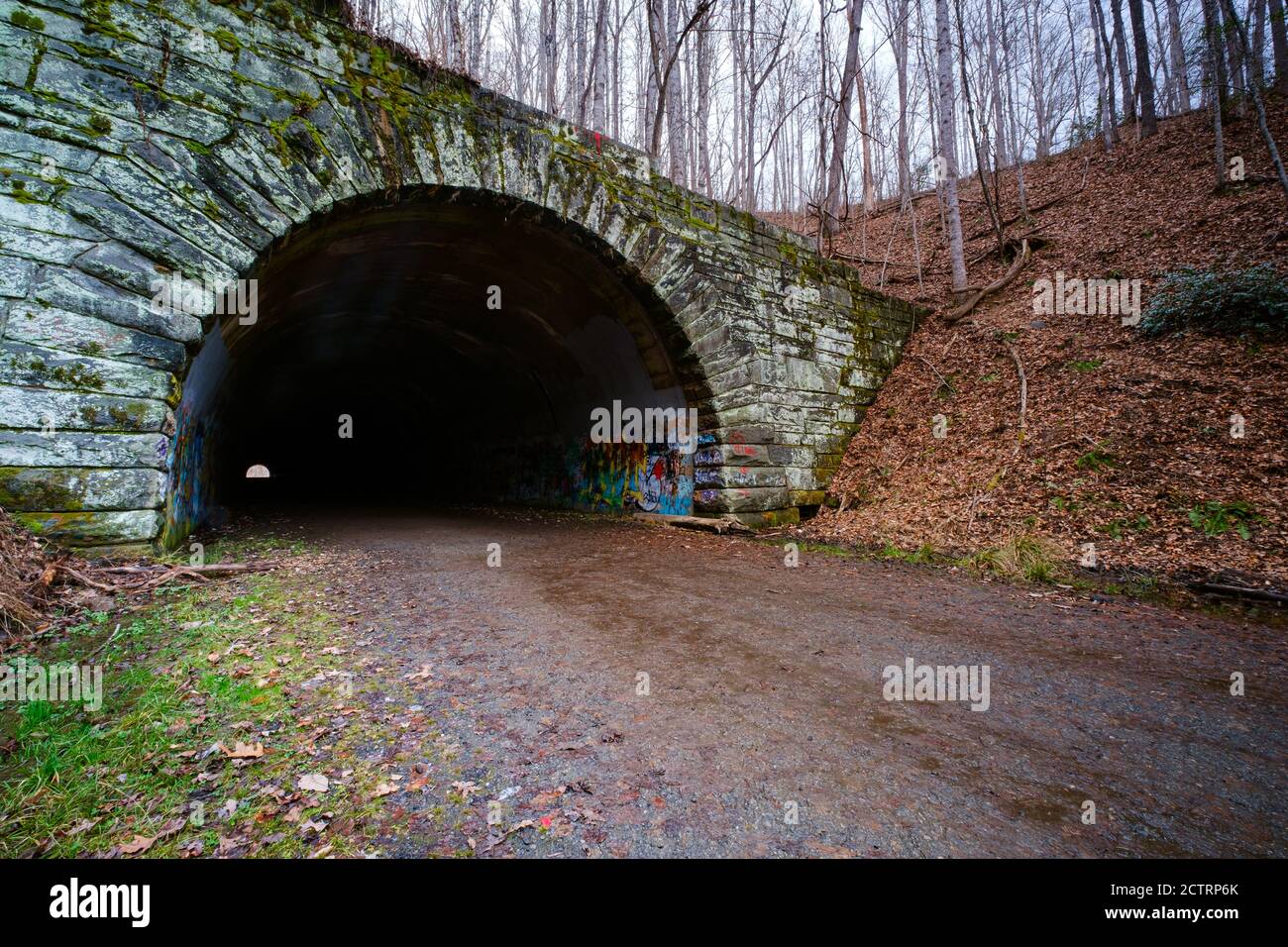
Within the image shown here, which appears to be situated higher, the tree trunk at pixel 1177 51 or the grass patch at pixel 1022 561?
the tree trunk at pixel 1177 51

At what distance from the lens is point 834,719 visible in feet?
8.17

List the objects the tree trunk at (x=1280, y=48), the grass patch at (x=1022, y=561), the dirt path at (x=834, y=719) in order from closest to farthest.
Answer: the dirt path at (x=834, y=719) → the grass patch at (x=1022, y=561) → the tree trunk at (x=1280, y=48)

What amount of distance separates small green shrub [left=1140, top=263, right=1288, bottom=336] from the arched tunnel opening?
A: 21.9 ft

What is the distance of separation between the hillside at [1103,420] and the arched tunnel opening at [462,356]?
3465mm

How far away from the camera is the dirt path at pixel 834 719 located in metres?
1.77

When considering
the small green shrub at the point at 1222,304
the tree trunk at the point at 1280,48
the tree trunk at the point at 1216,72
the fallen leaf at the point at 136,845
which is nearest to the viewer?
the fallen leaf at the point at 136,845

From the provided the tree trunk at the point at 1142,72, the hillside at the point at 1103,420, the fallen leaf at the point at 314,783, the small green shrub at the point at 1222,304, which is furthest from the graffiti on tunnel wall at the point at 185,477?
the tree trunk at the point at 1142,72

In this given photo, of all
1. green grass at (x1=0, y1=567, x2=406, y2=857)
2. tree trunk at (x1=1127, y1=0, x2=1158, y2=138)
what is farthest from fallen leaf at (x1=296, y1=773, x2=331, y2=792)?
tree trunk at (x1=1127, y1=0, x2=1158, y2=138)

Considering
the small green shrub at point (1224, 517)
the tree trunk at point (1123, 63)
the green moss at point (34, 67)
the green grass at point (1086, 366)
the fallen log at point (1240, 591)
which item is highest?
the tree trunk at point (1123, 63)

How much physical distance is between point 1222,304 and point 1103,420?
103 inches

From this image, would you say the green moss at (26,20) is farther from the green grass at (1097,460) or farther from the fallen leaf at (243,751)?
the green grass at (1097,460)

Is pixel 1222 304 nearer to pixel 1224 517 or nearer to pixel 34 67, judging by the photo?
pixel 1224 517
